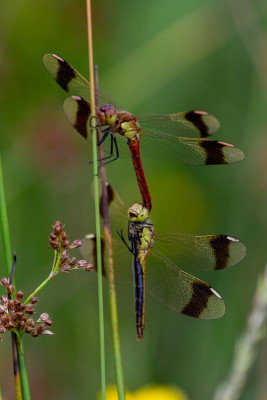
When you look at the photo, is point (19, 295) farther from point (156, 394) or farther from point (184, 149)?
point (156, 394)

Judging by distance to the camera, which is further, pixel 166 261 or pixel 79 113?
pixel 166 261

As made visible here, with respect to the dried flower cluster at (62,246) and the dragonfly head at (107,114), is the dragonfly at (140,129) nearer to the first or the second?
the dragonfly head at (107,114)

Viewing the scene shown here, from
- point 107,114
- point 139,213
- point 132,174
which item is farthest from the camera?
point 132,174

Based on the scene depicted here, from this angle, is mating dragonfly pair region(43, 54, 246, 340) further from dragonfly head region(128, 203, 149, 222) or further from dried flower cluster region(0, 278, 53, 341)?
dried flower cluster region(0, 278, 53, 341)

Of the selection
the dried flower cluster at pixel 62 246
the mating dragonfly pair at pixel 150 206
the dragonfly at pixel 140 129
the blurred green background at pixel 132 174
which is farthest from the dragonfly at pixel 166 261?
the blurred green background at pixel 132 174

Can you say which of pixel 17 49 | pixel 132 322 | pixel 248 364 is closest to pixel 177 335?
pixel 132 322

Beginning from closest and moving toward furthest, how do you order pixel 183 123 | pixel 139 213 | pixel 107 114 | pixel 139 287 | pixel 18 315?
pixel 18 315 < pixel 107 114 < pixel 139 213 < pixel 139 287 < pixel 183 123

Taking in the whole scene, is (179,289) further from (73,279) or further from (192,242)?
(73,279)

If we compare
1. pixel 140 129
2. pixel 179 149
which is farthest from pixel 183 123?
pixel 140 129

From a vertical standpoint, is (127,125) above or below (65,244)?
above
